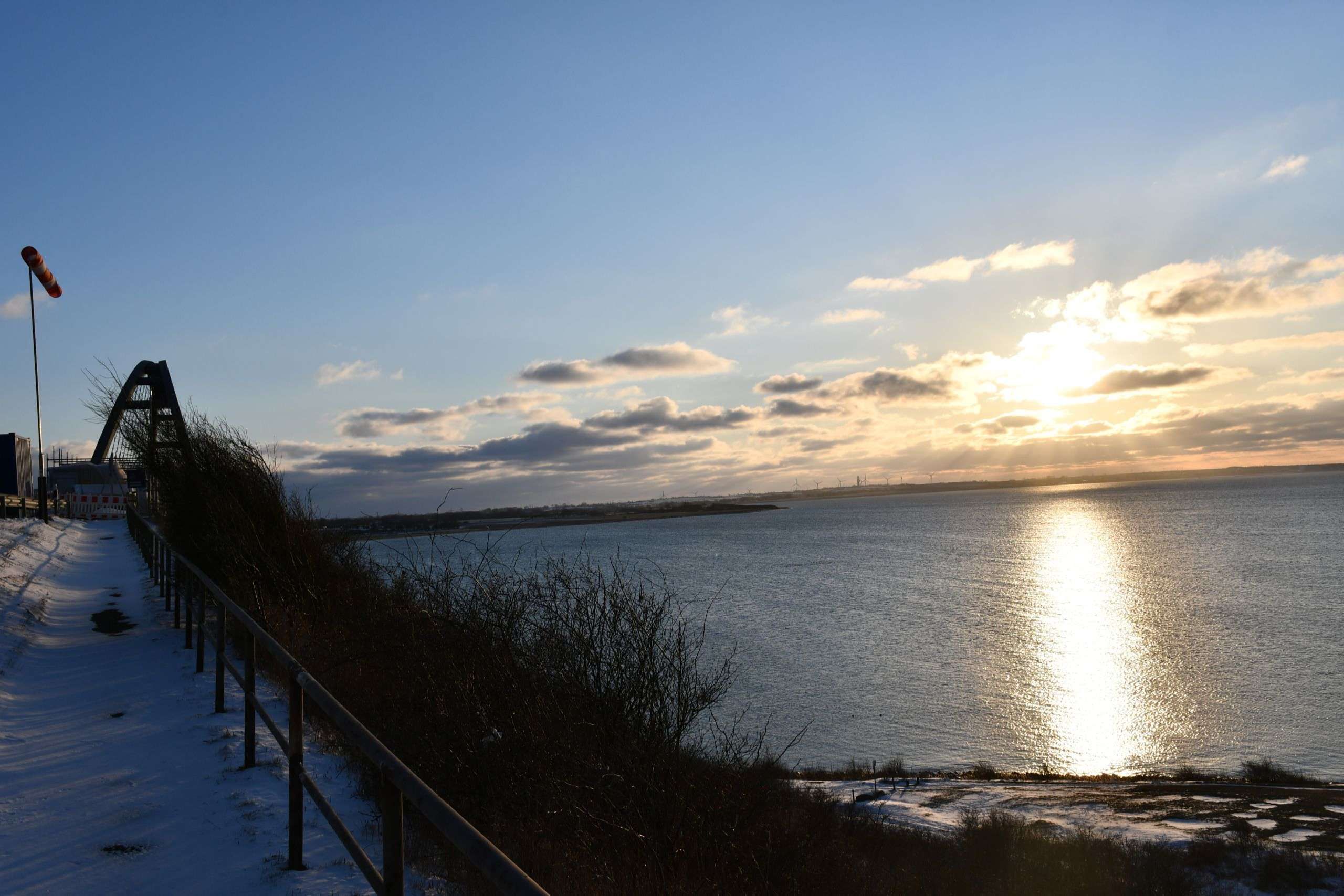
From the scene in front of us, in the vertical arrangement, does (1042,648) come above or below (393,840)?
below

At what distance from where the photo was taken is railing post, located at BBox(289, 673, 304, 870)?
4102 millimetres

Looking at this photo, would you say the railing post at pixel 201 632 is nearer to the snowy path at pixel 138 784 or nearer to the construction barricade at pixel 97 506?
the snowy path at pixel 138 784

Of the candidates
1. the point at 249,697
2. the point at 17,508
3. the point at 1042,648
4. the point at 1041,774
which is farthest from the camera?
the point at 1042,648

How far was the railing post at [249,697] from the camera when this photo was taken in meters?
5.27

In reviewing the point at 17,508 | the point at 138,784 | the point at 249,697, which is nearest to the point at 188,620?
the point at 138,784

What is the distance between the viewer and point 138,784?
221 inches

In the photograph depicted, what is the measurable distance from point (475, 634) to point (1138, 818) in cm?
1282

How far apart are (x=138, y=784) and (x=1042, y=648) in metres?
37.2

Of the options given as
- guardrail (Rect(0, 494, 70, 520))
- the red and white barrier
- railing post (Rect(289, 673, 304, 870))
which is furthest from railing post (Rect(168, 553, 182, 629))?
the red and white barrier

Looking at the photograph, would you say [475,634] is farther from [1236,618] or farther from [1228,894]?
[1236,618]

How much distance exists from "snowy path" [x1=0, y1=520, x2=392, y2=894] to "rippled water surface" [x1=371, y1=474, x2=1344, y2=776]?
669 centimetres

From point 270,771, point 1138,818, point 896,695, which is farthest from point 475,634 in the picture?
point 896,695

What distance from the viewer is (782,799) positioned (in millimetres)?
13148

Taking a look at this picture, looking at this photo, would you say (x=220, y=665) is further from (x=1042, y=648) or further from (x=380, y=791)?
(x=1042, y=648)
